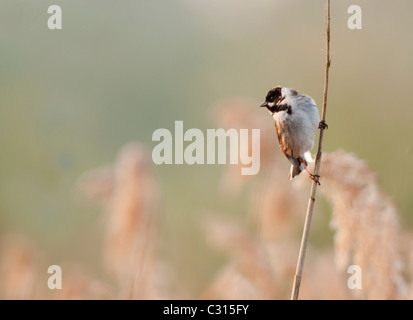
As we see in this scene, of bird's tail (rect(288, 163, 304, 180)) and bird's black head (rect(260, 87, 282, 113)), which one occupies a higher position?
bird's black head (rect(260, 87, 282, 113))

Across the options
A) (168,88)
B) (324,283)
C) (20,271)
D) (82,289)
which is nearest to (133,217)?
(82,289)

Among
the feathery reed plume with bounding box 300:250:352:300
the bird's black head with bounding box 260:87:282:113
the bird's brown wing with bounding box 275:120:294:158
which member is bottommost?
the feathery reed plume with bounding box 300:250:352:300

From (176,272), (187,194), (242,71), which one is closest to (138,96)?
(242,71)

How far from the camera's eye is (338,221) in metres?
2.16

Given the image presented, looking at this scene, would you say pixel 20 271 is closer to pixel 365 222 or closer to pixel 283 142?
pixel 283 142

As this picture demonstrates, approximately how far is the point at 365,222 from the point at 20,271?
200 centimetres

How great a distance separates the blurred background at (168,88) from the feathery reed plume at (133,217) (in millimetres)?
1240

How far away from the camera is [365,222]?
2.12 meters

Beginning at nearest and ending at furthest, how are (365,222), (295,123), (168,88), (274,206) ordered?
1. (365,222)
2. (295,123)
3. (274,206)
4. (168,88)

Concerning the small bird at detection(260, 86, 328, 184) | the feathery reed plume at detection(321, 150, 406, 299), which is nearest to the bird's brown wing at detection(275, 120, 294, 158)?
the small bird at detection(260, 86, 328, 184)

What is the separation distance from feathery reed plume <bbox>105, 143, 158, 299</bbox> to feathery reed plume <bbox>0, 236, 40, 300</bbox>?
77 cm

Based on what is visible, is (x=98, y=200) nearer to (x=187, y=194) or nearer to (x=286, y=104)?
(x=286, y=104)

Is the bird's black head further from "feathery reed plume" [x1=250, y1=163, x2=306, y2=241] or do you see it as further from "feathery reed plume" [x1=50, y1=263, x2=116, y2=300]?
"feathery reed plume" [x1=50, y1=263, x2=116, y2=300]

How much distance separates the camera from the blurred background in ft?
17.3
